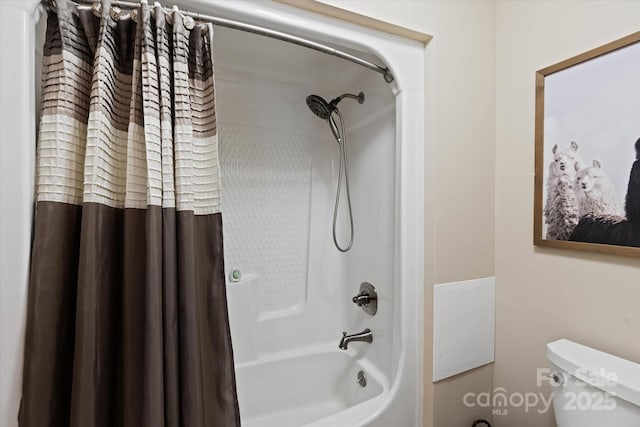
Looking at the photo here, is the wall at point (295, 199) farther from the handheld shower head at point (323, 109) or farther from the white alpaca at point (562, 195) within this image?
the white alpaca at point (562, 195)

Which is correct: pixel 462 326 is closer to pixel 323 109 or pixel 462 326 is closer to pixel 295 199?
pixel 295 199

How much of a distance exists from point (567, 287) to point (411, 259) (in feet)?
A: 1.77

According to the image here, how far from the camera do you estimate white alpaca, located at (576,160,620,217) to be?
3.28 ft

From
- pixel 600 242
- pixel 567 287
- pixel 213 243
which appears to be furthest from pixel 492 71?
pixel 213 243

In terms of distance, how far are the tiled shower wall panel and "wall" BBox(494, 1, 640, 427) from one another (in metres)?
1.03

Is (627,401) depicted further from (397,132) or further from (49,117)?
(49,117)

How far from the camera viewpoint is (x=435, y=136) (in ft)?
4.01

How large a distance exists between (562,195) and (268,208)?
134 cm

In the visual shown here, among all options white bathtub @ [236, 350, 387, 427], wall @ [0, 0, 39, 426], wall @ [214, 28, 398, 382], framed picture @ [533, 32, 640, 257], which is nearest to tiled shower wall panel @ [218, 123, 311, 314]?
wall @ [214, 28, 398, 382]

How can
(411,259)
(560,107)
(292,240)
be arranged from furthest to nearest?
(292,240)
(411,259)
(560,107)

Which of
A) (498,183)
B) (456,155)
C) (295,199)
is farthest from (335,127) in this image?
(498,183)

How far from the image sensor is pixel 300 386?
1.81 metres

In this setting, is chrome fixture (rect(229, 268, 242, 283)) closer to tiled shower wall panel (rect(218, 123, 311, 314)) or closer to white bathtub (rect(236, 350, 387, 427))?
tiled shower wall panel (rect(218, 123, 311, 314))

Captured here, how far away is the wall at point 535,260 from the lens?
1.00 m
